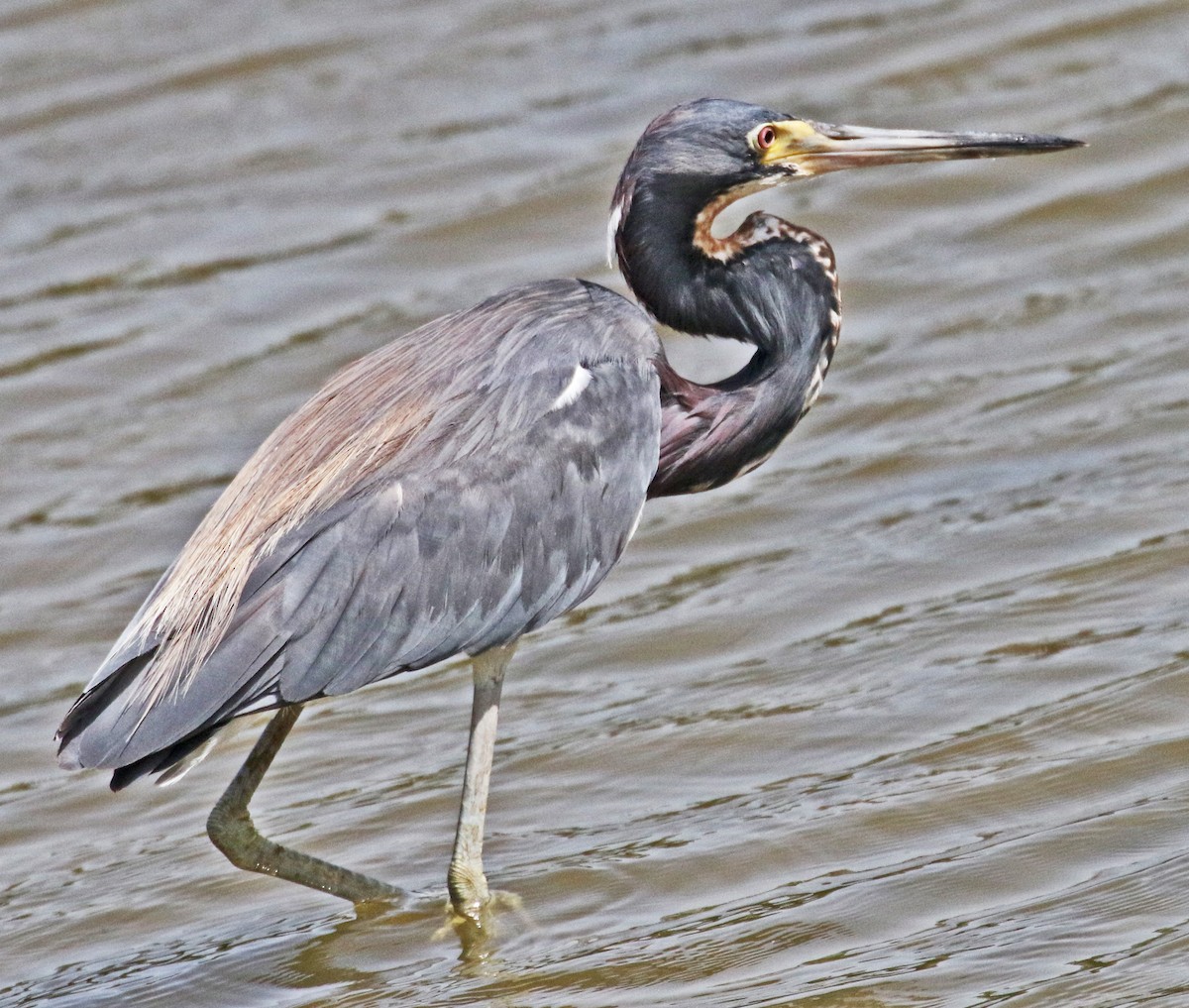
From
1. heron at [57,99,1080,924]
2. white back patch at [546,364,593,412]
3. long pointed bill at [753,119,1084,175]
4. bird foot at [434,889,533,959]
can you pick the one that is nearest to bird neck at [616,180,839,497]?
heron at [57,99,1080,924]

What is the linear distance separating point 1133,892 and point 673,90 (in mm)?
5699

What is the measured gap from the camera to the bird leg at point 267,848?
5.40 metres

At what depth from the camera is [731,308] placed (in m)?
5.68

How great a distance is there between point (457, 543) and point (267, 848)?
871mm

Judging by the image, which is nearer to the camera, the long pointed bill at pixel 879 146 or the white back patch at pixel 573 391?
the white back patch at pixel 573 391

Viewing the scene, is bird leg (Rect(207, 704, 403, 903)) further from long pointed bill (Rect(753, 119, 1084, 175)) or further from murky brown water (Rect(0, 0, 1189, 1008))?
long pointed bill (Rect(753, 119, 1084, 175))

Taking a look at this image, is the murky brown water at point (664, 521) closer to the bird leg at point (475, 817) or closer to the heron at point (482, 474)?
the bird leg at point (475, 817)

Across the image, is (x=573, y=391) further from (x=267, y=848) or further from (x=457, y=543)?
(x=267, y=848)

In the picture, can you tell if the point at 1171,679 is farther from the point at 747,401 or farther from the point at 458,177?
the point at 458,177

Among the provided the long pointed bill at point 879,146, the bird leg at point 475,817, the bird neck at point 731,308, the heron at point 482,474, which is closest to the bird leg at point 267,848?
the heron at point 482,474

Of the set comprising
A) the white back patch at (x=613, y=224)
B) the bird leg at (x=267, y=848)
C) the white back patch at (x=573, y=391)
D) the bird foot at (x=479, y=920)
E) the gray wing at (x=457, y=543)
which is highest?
the white back patch at (x=613, y=224)

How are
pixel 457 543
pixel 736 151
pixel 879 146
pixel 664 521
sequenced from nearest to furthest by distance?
1. pixel 457 543
2. pixel 736 151
3. pixel 879 146
4. pixel 664 521

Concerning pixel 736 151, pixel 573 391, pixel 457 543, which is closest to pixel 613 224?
pixel 736 151

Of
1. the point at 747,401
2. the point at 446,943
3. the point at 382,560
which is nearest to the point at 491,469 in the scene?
the point at 382,560
